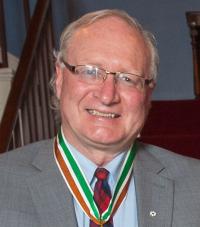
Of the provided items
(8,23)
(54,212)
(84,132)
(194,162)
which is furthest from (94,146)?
(8,23)

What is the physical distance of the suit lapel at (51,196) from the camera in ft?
5.56

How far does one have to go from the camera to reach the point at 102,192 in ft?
5.88

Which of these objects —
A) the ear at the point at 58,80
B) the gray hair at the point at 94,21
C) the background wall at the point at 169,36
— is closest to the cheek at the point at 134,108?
the gray hair at the point at 94,21

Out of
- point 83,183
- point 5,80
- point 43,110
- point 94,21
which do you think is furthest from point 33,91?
point 83,183

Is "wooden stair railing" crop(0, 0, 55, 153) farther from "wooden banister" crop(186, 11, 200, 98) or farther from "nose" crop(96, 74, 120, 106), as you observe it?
"wooden banister" crop(186, 11, 200, 98)

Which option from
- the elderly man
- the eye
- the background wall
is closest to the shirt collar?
the elderly man

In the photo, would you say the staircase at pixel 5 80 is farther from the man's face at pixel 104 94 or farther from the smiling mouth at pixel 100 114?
the smiling mouth at pixel 100 114

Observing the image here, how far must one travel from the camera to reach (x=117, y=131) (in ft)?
5.84

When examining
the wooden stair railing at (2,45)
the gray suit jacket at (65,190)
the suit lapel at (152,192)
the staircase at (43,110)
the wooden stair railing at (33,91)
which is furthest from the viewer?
the wooden stair railing at (2,45)

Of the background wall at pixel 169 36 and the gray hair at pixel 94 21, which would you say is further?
the background wall at pixel 169 36

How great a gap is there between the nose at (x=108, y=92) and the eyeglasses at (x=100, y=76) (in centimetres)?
1

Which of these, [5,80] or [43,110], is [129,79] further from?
[5,80]

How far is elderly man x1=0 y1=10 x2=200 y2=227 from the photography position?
173cm

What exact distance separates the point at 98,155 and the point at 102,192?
0.39ft
